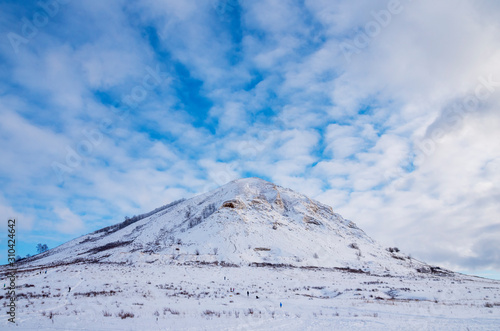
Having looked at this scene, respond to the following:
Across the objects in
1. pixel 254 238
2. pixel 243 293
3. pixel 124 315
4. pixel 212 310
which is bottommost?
pixel 243 293

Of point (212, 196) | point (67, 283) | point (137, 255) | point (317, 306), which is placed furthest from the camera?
point (212, 196)

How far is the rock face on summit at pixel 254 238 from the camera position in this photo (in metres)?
56.5

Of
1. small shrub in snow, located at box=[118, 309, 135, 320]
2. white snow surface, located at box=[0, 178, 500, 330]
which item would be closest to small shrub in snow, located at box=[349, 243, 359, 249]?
white snow surface, located at box=[0, 178, 500, 330]

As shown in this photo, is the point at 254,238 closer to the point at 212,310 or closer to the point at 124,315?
the point at 212,310

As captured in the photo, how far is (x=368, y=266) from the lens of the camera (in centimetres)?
5919

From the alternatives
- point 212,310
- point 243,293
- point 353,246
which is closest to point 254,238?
point 353,246

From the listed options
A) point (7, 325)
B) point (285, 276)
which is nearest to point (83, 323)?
point (7, 325)

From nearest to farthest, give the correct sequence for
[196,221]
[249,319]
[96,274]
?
[249,319], [96,274], [196,221]

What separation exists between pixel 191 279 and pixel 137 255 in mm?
23678

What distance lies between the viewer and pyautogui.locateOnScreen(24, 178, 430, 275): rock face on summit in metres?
56.5

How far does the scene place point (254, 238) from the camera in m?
67.6

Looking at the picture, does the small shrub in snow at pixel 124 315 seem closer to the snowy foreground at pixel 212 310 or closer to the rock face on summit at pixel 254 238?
the snowy foreground at pixel 212 310

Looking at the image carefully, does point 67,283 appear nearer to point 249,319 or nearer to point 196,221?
point 249,319

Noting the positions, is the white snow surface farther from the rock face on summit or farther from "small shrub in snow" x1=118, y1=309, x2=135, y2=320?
the rock face on summit
